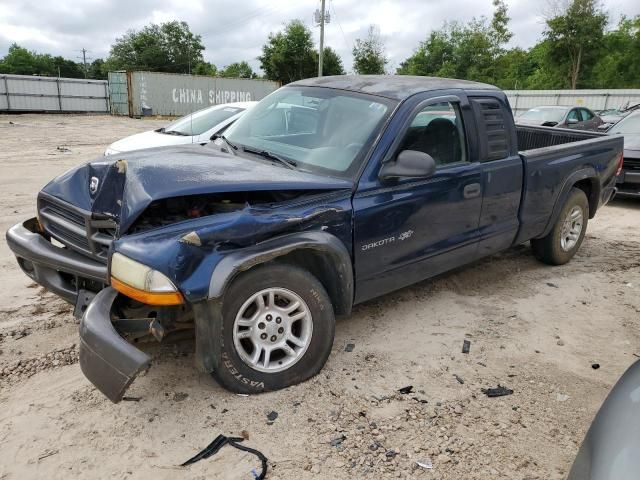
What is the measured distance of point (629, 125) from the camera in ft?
31.7

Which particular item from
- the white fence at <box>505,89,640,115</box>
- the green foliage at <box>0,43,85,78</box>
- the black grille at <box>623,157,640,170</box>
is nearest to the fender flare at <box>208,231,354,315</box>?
the black grille at <box>623,157,640,170</box>

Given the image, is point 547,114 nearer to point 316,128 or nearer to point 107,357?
point 316,128

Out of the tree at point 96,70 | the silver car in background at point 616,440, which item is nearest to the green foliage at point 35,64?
the tree at point 96,70

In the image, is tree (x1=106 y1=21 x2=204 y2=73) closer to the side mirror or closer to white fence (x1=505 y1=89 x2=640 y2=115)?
white fence (x1=505 y1=89 x2=640 y2=115)

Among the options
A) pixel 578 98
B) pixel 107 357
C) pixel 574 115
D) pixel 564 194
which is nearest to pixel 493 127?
pixel 564 194

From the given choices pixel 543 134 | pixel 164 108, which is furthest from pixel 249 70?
pixel 543 134

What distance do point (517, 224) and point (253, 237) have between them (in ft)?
9.39

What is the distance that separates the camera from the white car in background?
7992mm

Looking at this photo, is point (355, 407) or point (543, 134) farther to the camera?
point (543, 134)

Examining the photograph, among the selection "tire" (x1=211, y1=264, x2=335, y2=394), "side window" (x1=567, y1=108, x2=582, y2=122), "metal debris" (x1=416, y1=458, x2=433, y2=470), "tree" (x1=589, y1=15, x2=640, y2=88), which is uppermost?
"tree" (x1=589, y1=15, x2=640, y2=88)

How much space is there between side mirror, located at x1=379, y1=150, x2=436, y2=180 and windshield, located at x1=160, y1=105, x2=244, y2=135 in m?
5.67

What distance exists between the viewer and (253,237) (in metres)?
2.80

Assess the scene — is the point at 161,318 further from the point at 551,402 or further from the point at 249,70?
the point at 249,70

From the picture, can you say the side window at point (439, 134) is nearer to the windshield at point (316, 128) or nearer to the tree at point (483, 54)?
the windshield at point (316, 128)
